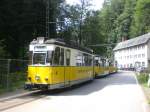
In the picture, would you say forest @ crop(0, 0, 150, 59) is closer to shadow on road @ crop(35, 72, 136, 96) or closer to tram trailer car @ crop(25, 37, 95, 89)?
tram trailer car @ crop(25, 37, 95, 89)

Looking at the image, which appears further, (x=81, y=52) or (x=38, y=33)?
(x=38, y=33)

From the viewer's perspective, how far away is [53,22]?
45.0 metres

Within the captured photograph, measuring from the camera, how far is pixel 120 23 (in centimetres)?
13175

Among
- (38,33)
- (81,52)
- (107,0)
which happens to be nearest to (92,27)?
(38,33)

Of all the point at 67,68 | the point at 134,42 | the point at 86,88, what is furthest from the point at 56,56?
the point at 134,42

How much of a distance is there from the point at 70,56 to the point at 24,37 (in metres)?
17.9

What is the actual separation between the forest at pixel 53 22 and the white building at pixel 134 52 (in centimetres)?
551

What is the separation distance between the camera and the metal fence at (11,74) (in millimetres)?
23922

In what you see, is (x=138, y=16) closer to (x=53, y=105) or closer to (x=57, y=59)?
(x=57, y=59)

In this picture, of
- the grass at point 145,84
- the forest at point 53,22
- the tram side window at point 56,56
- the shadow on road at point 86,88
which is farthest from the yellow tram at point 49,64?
the grass at point 145,84

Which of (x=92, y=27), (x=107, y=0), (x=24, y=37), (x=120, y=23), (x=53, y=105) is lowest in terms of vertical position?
(x=53, y=105)

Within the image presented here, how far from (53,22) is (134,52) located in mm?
74824

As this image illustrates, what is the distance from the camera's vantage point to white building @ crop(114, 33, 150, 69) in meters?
103

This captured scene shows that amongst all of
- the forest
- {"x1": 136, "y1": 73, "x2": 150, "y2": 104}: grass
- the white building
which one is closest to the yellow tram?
the forest
